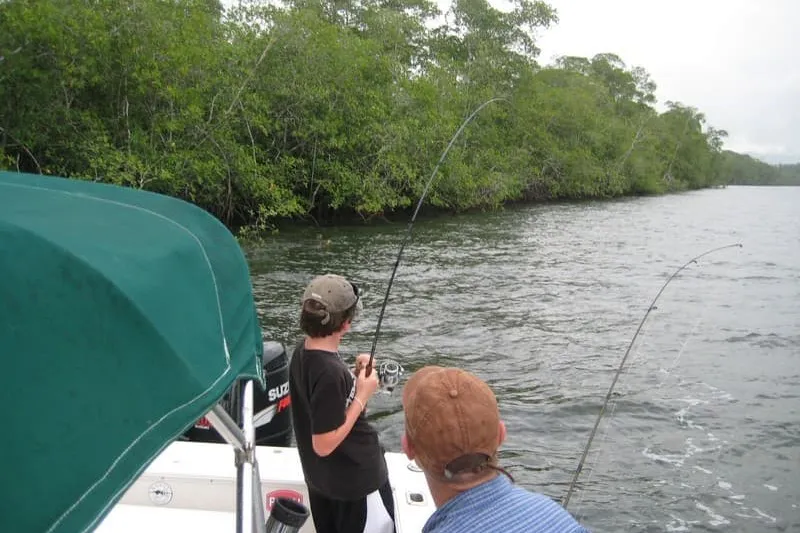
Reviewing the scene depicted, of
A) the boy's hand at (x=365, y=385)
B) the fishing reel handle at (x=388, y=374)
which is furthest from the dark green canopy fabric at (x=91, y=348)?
the fishing reel handle at (x=388, y=374)

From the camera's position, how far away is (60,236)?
1.39 m

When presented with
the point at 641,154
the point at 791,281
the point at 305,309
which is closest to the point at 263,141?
the point at 791,281

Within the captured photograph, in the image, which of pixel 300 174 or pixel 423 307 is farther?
pixel 300 174

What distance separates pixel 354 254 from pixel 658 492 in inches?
447

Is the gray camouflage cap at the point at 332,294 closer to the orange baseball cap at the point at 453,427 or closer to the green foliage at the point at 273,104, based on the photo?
the orange baseball cap at the point at 453,427

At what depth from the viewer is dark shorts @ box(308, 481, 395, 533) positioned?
2.83 meters

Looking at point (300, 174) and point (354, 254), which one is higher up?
point (300, 174)

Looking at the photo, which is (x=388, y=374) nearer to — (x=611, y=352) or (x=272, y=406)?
(x=272, y=406)

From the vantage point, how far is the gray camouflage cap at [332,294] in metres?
2.63

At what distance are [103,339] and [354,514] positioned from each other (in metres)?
1.81

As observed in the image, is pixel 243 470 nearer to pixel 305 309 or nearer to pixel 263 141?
pixel 305 309

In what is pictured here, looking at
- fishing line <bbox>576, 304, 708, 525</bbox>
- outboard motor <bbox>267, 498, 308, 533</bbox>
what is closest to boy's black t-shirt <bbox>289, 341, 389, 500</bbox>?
outboard motor <bbox>267, 498, 308, 533</bbox>

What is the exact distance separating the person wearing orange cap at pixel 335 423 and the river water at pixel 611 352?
10.1 feet

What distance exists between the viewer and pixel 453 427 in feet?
5.32
